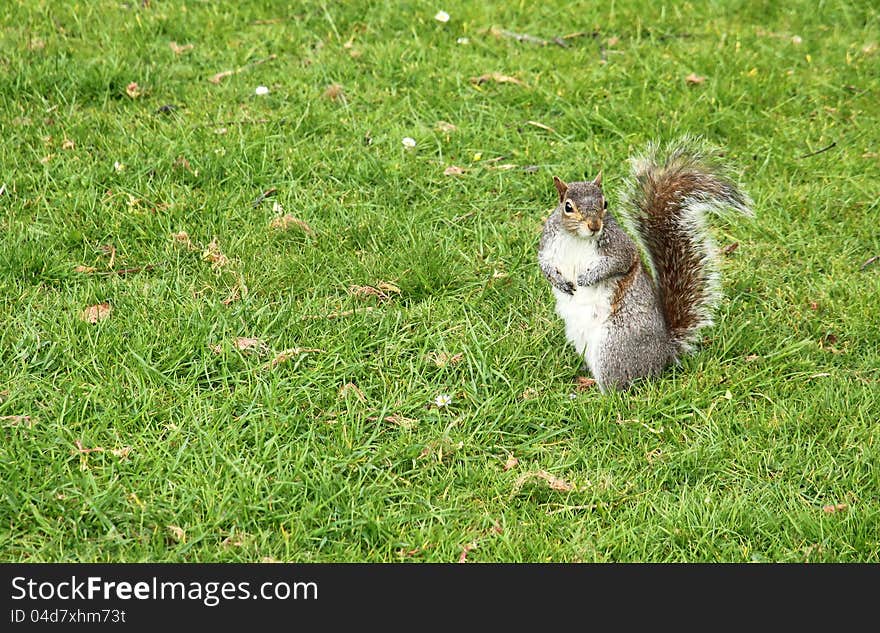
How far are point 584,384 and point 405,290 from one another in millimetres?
659

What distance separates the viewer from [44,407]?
267 cm

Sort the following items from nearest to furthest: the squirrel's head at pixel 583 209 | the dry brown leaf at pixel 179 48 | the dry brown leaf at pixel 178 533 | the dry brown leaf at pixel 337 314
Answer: the dry brown leaf at pixel 178 533 < the squirrel's head at pixel 583 209 < the dry brown leaf at pixel 337 314 < the dry brown leaf at pixel 179 48

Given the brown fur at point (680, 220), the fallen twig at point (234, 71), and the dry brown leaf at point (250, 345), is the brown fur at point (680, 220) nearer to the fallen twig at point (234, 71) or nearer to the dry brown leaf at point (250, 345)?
the dry brown leaf at point (250, 345)

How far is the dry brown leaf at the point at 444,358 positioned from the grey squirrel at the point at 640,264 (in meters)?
0.32

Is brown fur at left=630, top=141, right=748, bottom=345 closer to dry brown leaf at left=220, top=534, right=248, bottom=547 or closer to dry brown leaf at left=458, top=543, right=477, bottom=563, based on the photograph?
dry brown leaf at left=458, top=543, right=477, bottom=563

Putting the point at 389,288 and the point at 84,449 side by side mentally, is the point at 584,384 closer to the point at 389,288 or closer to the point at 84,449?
the point at 389,288

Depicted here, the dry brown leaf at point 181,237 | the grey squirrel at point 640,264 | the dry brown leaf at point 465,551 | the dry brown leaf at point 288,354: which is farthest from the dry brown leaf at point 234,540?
the dry brown leaf at point 181,237

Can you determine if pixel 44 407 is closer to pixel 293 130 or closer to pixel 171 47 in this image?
pixel 293 130

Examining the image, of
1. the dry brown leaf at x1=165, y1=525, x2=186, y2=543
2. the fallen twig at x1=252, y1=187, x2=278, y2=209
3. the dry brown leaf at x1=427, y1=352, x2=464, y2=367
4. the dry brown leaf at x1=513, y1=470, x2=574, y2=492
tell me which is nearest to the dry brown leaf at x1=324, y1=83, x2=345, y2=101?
the fallen twig at x1=252, y1=187, x2=278, y2=209

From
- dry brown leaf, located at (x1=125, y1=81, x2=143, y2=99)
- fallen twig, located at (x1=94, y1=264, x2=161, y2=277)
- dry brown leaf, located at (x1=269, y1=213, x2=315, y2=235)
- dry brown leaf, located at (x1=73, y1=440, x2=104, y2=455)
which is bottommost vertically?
dry brown leaf, located at (x1=125, y1=81, x2=143, y2=99)

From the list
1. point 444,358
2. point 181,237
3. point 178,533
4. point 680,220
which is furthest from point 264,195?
point 178,533

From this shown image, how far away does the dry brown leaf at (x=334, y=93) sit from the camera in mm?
4203

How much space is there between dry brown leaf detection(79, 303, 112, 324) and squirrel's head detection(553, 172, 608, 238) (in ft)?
4.39

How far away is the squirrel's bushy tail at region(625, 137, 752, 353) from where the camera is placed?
287 cm
